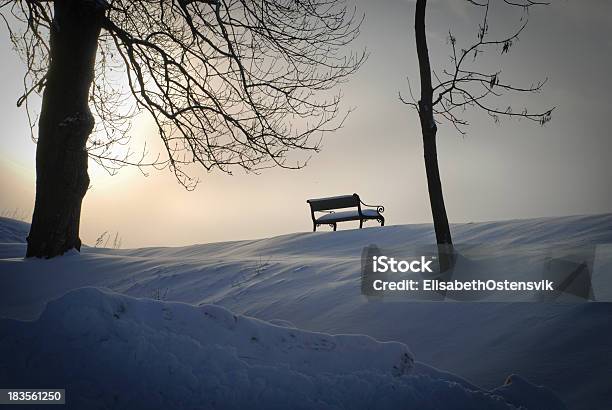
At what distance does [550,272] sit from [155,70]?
7.22m

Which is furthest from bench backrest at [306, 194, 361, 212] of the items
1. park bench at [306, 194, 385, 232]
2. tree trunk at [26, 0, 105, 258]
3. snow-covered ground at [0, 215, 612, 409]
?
tree trunk at [26, 0, 105, 258]

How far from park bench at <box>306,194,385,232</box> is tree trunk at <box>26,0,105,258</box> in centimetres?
733

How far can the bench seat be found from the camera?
13.6 meters

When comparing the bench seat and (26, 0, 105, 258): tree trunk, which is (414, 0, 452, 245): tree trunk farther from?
the bench seat

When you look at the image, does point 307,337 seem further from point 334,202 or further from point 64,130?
point 334,202

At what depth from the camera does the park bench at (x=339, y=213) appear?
13477 mm

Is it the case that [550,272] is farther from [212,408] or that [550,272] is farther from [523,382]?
[212,408]

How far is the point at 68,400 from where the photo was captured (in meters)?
1.94

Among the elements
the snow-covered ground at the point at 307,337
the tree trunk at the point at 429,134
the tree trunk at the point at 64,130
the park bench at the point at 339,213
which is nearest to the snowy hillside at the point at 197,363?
the snow-covered ground at the point at 307,337

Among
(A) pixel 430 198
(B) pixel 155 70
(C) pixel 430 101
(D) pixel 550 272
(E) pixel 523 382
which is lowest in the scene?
(E) pixel 523 382

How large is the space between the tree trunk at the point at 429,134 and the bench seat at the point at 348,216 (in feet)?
25.2

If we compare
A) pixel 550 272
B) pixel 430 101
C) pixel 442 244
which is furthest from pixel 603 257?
pixel 430 101

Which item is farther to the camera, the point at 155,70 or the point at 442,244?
the point at 155,70

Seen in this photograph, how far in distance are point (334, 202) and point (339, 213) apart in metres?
0.49
